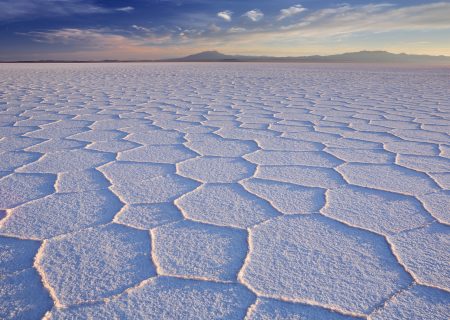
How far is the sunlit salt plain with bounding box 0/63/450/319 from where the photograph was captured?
879mm

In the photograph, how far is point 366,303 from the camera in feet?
2.84

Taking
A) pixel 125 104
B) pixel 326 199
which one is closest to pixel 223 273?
pixel 326 199

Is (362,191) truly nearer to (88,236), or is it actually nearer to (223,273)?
(223,273)

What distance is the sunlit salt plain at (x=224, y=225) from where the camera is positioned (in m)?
0.88

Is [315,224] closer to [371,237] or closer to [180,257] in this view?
[371,237]

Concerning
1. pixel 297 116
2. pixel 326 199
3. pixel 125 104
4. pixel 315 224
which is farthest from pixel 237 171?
pixel 125 104

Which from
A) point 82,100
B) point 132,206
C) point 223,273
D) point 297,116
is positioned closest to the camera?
point 223,273

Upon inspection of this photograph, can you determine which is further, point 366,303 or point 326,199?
point 326,199

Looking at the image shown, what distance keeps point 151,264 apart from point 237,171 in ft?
2.72

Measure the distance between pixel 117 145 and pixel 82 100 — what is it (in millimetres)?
2634

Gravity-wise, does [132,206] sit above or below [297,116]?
above

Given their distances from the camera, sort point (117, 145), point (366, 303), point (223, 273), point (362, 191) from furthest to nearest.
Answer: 1. point (117, 145)
2. point (362, 191)
3. point (223, 273)
4. point (366, 303)

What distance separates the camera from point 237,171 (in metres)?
1.78

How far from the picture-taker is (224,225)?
4.09 feet
